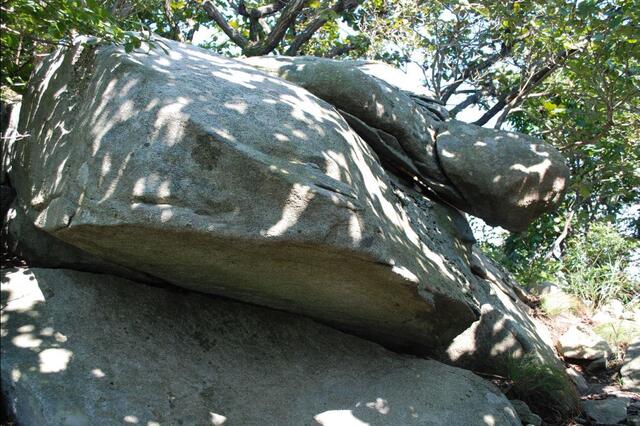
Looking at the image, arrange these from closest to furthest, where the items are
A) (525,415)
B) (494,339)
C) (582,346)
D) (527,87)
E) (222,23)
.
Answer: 1. (525,415)
2. (494,339)
3. (582,346)
4. (222,23)
5. (527,87)

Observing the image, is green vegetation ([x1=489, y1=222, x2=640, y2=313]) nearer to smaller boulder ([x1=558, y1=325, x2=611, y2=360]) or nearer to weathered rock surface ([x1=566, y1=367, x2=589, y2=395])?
smaller boulder ([x1=558, y1=325, x2=611, y2=360])

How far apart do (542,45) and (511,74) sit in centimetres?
A: 269

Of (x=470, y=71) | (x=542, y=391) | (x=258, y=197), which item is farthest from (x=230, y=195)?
(x=470, y=71)

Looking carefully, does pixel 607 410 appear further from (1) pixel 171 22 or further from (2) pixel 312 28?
(1) pixel 171 22

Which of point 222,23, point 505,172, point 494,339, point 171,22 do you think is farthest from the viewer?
point 222,23

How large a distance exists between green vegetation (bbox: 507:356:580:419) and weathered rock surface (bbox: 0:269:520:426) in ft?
2.40

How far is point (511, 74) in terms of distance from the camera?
507 inches

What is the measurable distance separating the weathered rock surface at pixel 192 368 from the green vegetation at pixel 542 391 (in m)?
0.73

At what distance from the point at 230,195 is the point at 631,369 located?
5476 millimetres

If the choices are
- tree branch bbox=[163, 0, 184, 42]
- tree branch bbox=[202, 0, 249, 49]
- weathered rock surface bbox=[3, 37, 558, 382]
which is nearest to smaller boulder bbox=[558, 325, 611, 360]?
weathered rock surface bbox=[3, 37, 558, 382]

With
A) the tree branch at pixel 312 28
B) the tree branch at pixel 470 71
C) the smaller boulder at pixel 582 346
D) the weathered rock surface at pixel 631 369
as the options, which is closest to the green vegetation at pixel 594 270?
the smaller boulder at pixel 582 346

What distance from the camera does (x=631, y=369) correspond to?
723cm

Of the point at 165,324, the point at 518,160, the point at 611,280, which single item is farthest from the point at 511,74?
the point at 165,324

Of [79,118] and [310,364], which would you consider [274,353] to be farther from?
[79,118]
